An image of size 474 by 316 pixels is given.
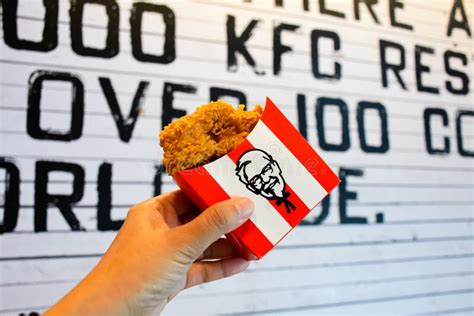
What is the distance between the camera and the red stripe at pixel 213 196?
34.4 inches

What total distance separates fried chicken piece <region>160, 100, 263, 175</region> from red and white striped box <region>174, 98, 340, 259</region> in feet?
0.09

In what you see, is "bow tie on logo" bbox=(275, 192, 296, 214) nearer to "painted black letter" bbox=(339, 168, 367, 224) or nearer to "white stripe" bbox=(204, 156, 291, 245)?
"white stripe" bbox=(204, 156, 291, 245)

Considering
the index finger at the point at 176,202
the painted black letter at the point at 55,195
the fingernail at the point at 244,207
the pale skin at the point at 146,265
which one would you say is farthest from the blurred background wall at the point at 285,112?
the fingernail at the point at 244,207

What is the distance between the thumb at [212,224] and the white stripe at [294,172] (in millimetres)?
145

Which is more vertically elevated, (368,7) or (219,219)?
(368,7)

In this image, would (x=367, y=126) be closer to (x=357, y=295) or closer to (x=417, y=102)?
(x=417, y=102)

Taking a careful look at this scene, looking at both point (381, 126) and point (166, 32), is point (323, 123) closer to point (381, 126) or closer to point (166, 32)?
point (381, 126)

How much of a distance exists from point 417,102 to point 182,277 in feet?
6.56

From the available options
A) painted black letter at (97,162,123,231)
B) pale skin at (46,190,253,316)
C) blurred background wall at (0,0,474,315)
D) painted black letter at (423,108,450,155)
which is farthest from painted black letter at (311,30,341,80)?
pale skin at (46,190,253,316)

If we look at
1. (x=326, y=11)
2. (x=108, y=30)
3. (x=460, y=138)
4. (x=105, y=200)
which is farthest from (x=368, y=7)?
(x=105, y=200)

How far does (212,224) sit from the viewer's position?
81 centimetres

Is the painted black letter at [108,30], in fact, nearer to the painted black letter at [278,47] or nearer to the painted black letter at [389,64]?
the painted black letter at [278,47]

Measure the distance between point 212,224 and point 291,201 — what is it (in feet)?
0.71

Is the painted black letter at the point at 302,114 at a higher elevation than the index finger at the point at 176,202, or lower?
higher
